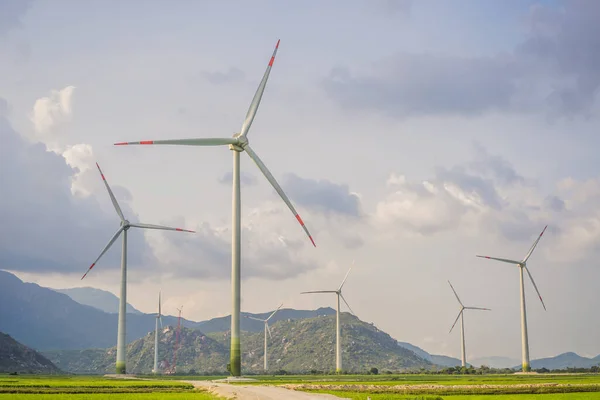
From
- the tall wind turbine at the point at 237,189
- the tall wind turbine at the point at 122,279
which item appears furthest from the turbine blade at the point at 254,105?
the tall wind turbine at the point at 122,279

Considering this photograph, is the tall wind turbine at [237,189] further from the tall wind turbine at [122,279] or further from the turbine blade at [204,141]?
the tall wind turbine at [122,279]

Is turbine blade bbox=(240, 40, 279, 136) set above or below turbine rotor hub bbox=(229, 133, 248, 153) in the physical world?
above

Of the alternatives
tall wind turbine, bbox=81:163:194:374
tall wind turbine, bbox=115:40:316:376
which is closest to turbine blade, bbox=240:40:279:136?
tall wind turbine, bbox=115:40:316:376

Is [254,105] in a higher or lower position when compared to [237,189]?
higher

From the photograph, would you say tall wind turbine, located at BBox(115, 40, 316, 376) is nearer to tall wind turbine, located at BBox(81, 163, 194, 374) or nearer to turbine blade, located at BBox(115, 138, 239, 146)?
turbine blade, located at BBox(115, 138, 239, 146)

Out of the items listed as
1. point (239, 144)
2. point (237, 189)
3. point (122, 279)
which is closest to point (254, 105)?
point (239, 144)

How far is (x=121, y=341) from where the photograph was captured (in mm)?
190000

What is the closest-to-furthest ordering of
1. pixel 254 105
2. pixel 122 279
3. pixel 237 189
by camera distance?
pixel 237 189 → pixel 254 105 → pixel 122 279

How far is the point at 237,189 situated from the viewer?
451ft

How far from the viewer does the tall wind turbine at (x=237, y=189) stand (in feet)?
426

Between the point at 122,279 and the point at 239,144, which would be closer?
the point at 239,144

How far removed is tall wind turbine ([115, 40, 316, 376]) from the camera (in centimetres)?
12975

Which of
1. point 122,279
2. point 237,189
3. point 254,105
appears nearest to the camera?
point 237,189

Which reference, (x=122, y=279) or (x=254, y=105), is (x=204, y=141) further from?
(x=122, y=279)
